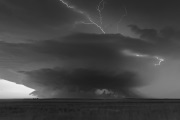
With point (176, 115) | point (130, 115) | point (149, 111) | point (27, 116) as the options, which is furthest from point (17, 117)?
point (176, 115)

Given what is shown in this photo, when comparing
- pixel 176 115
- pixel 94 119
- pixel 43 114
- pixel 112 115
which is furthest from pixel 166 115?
pixel 43 114

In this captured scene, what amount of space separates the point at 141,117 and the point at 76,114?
11054mm

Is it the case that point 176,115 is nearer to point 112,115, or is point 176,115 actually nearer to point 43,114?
point 112,115

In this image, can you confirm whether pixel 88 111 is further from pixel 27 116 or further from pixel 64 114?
pixel 27 116

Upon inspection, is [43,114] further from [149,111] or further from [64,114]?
[149,111]

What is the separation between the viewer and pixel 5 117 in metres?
40.5

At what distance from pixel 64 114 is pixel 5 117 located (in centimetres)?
952

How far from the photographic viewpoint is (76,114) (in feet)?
143

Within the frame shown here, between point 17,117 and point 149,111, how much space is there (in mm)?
23220

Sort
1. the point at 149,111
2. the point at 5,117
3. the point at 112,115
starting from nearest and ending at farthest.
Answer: the point at 5,117
the point at 112,115
the point at 149,111

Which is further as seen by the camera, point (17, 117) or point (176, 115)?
point (176, 115)

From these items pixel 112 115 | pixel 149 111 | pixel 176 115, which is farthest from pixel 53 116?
pixel 176 115

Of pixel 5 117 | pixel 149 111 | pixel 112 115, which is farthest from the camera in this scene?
pixel 149 111

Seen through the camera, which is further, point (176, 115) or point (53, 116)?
point (176, 115)
